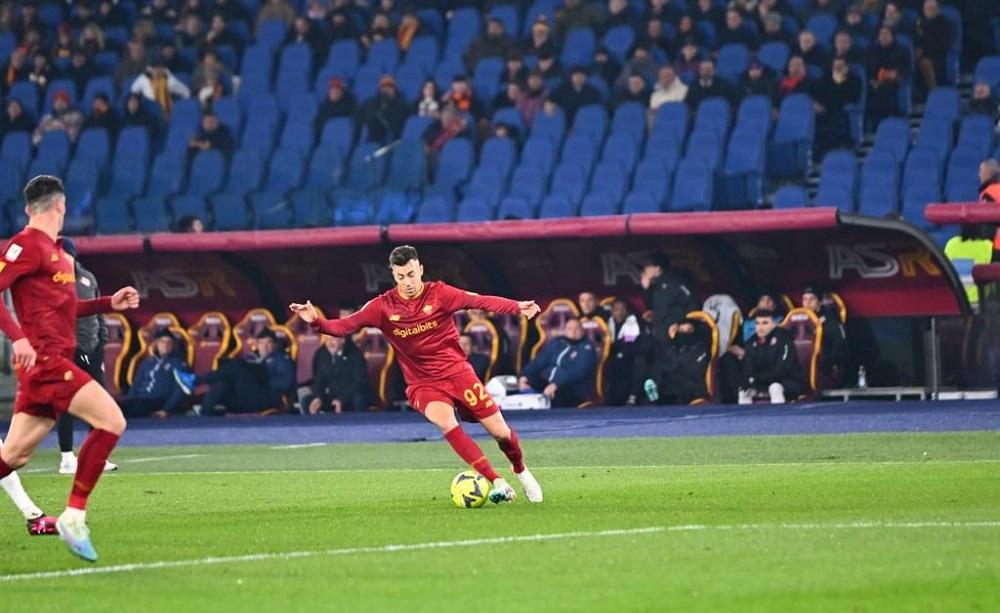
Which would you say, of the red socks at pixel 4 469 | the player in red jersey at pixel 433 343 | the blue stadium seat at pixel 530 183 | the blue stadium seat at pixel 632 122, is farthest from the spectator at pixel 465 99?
the red socks at pixel 4 469

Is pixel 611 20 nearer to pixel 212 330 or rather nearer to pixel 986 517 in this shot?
pixel 212 330

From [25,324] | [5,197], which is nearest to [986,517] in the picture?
[25,324]

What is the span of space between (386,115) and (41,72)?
7836 mm

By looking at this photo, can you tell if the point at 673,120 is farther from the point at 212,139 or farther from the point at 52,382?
the point at 52,382

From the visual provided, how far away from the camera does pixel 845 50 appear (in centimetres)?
2680

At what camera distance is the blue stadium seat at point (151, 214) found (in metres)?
29.7

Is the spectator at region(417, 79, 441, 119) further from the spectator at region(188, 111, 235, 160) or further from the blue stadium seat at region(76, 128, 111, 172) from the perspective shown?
the blue stadium seat at region(76, 128, 111, 172)

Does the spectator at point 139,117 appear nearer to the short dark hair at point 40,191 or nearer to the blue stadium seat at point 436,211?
the blue stadium seat at point 436,211

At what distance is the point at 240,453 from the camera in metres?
19.8

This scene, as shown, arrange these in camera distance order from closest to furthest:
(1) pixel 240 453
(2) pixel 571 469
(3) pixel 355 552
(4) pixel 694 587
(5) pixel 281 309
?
(4) pixel 694 587 → (3) pixel 355 552 → (2) pixel 571 469 → (1) pixel 240 453 → (5) pixel 281 309

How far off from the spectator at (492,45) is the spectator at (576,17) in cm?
84

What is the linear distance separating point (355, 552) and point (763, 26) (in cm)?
2048

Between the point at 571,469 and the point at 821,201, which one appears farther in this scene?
the point at 821,201

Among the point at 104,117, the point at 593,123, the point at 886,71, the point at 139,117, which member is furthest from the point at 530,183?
the point at 104,117
